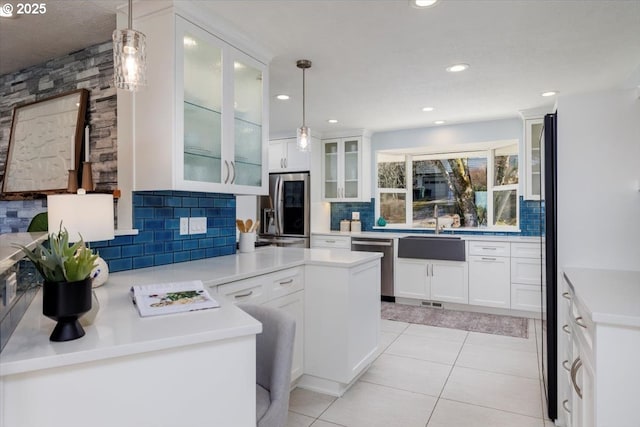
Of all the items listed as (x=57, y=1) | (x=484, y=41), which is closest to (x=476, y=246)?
(x=484, y=41)

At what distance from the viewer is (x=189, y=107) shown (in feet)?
7.44

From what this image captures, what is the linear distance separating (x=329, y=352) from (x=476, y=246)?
2.76 metres

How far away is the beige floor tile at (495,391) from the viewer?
2.46 meters

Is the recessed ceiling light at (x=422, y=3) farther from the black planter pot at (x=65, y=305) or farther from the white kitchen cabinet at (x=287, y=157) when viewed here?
the white kitchen cabinet at (x=287, y=157)

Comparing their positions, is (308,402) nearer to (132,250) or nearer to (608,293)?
(132,250)

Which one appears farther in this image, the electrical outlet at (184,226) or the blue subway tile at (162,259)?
the electrical outlet at (184,226)

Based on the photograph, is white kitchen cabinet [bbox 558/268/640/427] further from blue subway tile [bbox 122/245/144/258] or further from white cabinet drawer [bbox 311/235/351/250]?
white cabinet drawer [bbox 311/235/351/250]

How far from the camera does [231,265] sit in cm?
246

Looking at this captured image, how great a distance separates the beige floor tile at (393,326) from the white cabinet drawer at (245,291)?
6.77ft

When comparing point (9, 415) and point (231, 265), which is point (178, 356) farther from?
point (231, 265)

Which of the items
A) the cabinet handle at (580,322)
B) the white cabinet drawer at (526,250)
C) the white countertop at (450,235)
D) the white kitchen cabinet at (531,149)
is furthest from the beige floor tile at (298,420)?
the white kitchen cabinet at (531,149)

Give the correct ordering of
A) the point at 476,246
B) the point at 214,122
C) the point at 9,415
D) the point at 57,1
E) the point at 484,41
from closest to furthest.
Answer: the point at 9,415, the point at 57,1, the point at 214,122, the point at 484,41, the point at 476,246

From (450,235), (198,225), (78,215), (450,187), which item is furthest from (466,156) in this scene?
(78,215)

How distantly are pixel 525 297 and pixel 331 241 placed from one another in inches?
96.7
